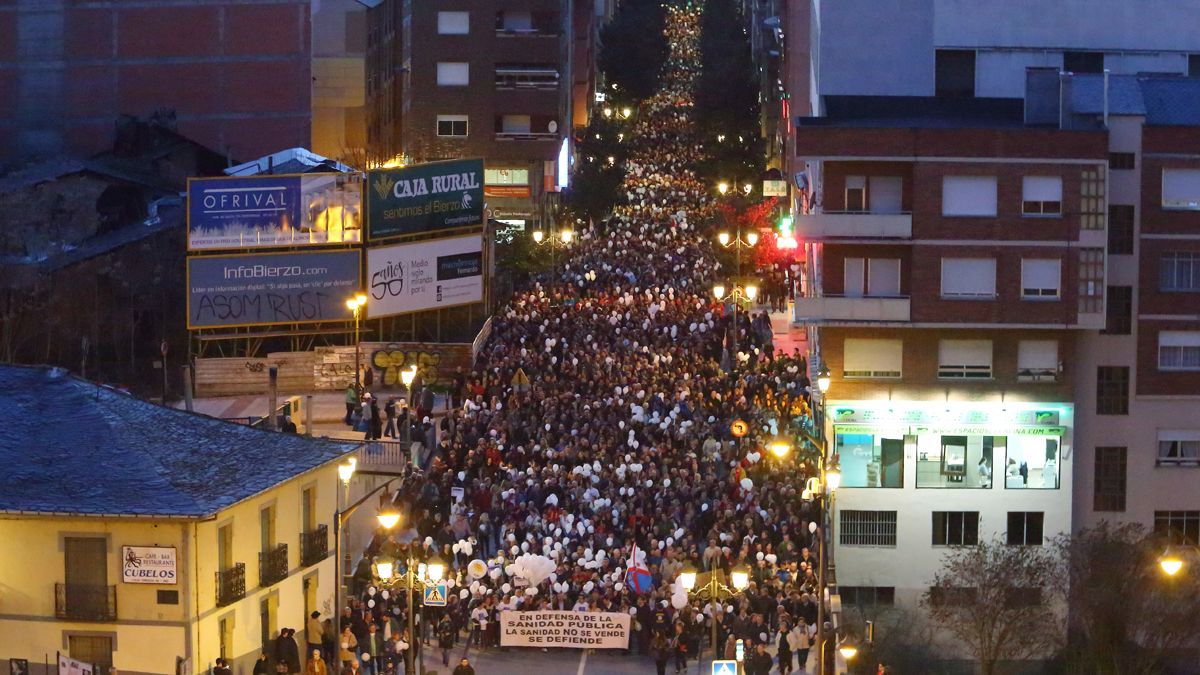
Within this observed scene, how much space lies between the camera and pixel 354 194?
246 feet

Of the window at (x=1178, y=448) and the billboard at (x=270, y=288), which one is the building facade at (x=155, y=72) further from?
the window at (x=1178, y=448)

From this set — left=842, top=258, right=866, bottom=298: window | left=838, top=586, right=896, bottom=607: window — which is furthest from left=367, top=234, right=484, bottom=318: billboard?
left=838, top=586, right=896, bottom=607: window

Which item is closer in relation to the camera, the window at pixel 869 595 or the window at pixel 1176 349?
the window at pixel 869 595

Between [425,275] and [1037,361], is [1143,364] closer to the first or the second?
[1037,361]

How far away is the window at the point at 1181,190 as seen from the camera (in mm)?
59375

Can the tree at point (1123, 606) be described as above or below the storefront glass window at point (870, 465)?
below

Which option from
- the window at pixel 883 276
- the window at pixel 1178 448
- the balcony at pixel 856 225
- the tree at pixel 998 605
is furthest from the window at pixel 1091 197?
the tree at pixel 998 605

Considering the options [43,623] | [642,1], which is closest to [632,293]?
[43,623]

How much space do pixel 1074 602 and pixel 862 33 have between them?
2070 centimetres

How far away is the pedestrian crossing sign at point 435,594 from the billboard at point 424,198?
34.5 m

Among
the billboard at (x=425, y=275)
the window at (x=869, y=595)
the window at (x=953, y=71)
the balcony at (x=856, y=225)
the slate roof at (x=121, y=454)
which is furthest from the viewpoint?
the billboard at (x=425, y=275)

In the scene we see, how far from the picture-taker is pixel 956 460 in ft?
195

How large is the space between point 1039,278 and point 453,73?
5213 cm

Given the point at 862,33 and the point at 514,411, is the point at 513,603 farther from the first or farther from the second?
the point at 862,33
